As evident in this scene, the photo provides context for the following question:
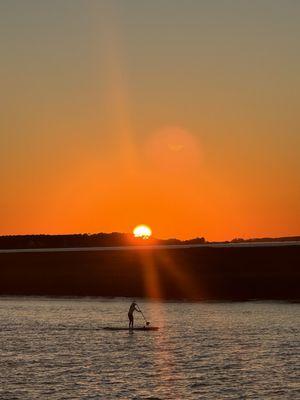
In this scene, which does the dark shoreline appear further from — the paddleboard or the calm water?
the paddleboard

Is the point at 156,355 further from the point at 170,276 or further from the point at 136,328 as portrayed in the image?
the point at 170,276

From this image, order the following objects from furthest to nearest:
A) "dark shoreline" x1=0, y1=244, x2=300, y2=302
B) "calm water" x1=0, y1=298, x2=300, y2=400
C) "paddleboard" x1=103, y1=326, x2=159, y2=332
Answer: "dark shoreline" x1=0, y1=244, x2=300, y2=302, "paddleboard" x1=103, y1=326, x2=159, y2=332, "calm water" x1=0, y1=298, x2=300, y2=400

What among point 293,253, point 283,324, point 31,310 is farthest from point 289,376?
point 293,253

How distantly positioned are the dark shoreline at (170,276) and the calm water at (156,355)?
19522mm

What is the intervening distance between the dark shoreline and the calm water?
64.0ft

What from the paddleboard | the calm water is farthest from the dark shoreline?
the paddleboard

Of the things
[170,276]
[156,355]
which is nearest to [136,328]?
[156,355]

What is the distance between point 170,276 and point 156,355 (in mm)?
69672

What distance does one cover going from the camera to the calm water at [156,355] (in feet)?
128

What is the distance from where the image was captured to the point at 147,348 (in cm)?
5481

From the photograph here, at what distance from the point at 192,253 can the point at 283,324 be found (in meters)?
89.5

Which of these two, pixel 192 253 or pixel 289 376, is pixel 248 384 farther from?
pixel 192 253

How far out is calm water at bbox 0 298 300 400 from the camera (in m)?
38.9

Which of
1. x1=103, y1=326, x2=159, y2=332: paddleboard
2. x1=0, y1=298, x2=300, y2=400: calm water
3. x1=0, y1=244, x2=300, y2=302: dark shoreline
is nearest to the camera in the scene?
x1=0, y1=298, x2=300, y2=400: calm water
